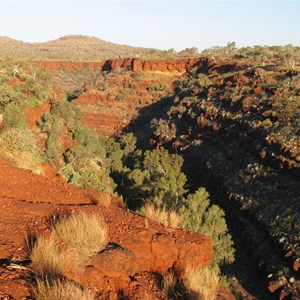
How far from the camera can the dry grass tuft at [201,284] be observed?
472 centimetres

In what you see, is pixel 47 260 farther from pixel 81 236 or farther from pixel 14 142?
pixel 14 142

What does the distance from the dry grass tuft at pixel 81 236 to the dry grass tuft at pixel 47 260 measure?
1.14 ft

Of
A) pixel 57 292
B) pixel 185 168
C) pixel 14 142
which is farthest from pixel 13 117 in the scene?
pixel 185 168

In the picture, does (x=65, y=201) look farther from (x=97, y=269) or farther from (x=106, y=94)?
(x=106, y=94)

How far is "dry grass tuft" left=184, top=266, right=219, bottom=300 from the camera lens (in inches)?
186

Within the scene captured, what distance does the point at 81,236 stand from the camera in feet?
16.1

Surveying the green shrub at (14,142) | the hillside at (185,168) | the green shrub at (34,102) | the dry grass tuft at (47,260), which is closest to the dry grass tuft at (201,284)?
the hillside at (185,168)

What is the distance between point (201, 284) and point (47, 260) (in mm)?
2102

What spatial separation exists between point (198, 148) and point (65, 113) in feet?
36.9

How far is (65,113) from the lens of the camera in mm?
26109

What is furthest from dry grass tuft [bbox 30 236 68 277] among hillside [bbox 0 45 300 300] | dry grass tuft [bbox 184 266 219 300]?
dry grass tuft [bbox 184 266 219 300]

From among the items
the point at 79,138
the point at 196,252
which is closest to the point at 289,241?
the point at 196,252

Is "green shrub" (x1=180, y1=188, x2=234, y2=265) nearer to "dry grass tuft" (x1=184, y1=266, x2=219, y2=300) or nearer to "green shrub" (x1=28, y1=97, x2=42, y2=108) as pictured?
"dry grass tuft" (x1=184, y1=266, x2=219, y2=300)

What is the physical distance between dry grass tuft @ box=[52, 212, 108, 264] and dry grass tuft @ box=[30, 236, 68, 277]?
1.14 ft
